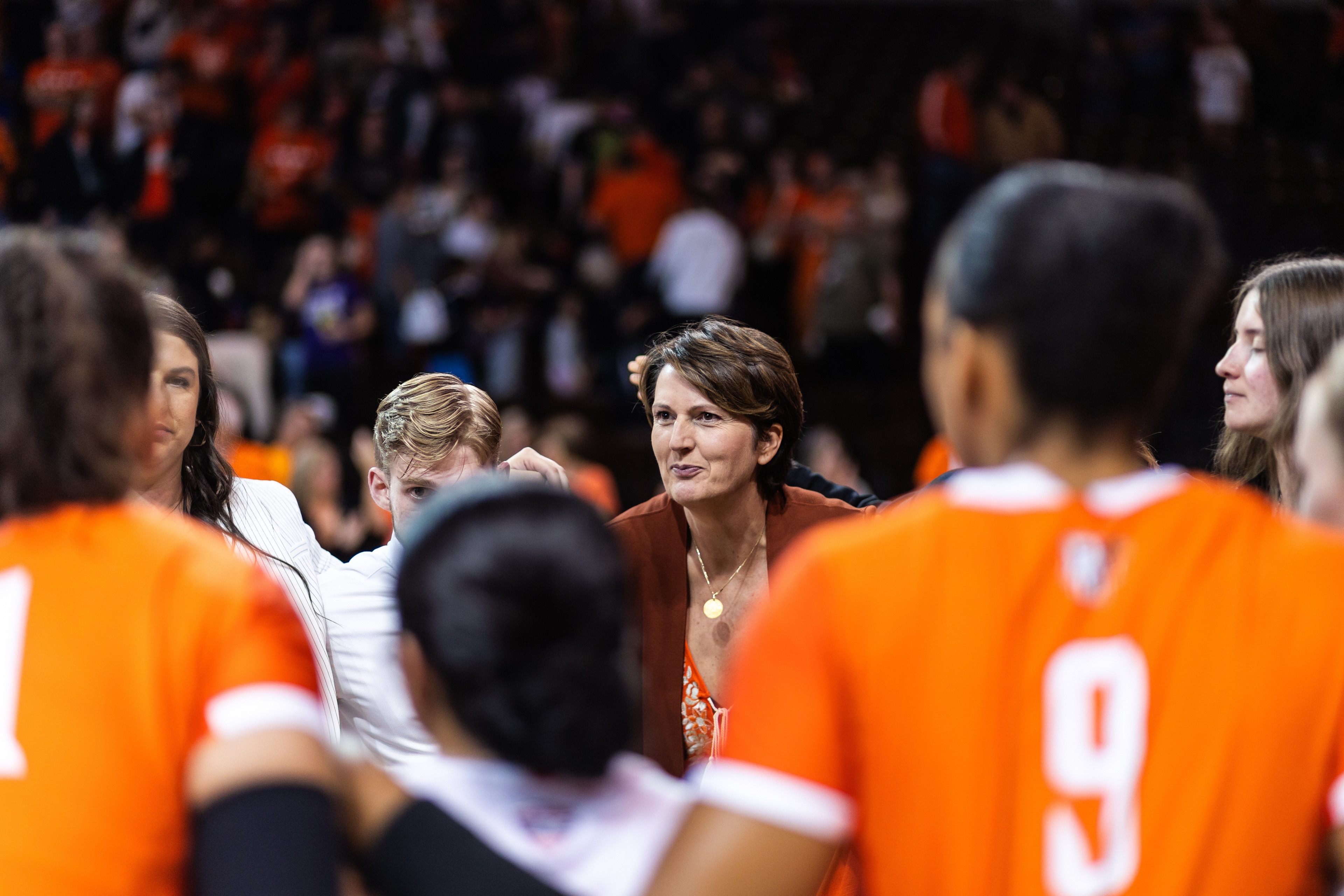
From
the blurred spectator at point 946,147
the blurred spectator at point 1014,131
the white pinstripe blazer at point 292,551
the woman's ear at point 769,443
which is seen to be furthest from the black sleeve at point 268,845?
the blurred spectator at point 1014,131

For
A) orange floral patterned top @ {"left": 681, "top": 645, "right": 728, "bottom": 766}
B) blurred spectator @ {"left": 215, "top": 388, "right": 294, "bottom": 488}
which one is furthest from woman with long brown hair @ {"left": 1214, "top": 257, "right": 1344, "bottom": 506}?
blurred spectator @ {"left": 215, "top": 388, "right": 294, "bottom": 488}

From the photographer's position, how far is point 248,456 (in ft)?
23.4

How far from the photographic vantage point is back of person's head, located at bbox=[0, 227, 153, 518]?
127 centimetres

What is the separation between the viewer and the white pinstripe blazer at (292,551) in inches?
107

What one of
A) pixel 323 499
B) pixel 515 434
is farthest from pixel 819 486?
pixel 515 434

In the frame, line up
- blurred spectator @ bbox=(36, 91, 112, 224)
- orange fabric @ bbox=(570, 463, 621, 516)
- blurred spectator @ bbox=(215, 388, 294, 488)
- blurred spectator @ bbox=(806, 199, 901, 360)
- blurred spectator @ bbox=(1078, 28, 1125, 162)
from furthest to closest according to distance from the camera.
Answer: blurred spectator @ bbox=(1078, 28, 1125, 162) < blurred spectator @ bbox=(806, 199, 901, 360) < blurred spectator @ bbox=(36, 91, 112, 224) < orange fabric @ bbox=(570, 463, 621, 516) < blurred spectator @ bbox=(215, 388, 294, 488)

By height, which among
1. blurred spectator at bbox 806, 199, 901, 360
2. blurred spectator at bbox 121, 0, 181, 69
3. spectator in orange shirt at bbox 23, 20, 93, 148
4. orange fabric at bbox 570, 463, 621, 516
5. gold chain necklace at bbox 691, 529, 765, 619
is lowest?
orange fabric at bbox 570, 463, 621, 516

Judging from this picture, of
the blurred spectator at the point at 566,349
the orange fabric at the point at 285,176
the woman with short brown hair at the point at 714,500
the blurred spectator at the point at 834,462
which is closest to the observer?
the woman with short brown hair at the point at 714,500

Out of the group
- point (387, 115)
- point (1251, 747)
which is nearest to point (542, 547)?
point (1251, 747)

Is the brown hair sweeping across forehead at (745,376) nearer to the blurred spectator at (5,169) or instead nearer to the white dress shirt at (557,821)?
the white dress shirt at (557,821)

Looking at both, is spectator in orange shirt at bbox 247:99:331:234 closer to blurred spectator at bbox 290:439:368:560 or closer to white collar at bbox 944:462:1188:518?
blurred spectator at bbox 290:439:368:560

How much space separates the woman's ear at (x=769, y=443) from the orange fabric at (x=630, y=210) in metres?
7.58

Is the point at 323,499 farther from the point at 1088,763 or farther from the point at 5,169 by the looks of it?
the point at 1088,763

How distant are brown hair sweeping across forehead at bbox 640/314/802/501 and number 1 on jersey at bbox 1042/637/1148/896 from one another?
1.93 m
